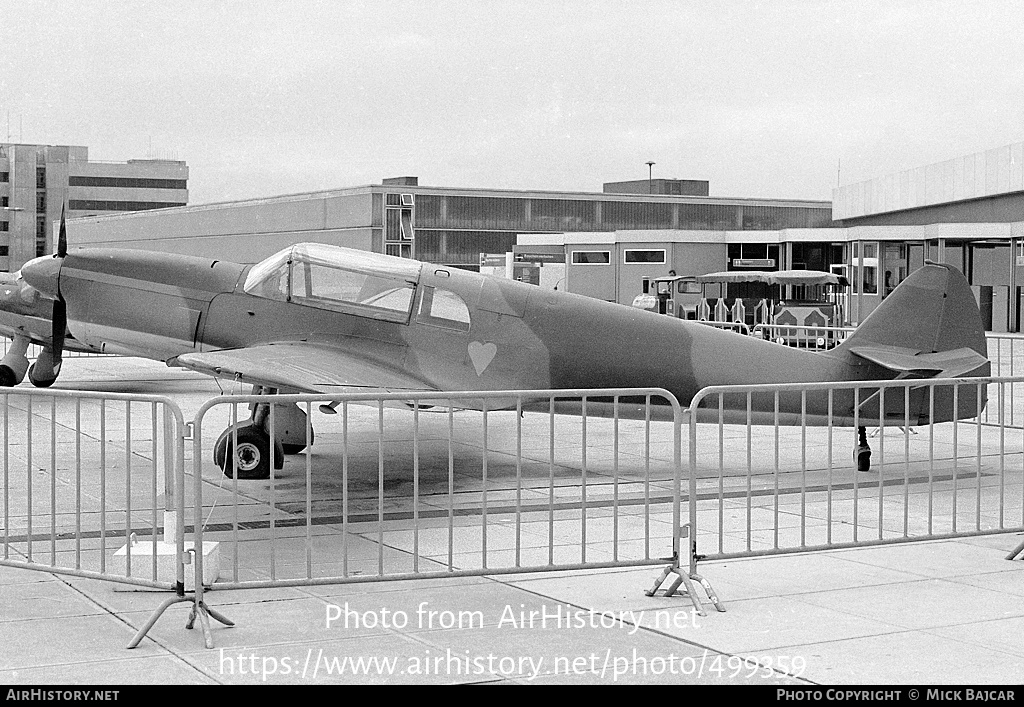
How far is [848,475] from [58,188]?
384ft

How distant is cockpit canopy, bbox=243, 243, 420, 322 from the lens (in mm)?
11961

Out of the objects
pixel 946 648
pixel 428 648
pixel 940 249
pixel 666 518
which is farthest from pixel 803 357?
pixel 940 249

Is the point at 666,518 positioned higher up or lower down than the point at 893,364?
lower down

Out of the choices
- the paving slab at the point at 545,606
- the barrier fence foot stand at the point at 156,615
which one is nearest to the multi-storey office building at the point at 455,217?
the paving slab at the point at 545,606

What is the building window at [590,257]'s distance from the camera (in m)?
59.8

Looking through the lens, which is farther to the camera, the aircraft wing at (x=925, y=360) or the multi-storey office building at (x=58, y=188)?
the multi-storey office building at (x=58, y=188)

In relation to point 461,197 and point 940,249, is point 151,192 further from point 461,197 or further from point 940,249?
point 940,249

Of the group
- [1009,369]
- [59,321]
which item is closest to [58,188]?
[1009,369]

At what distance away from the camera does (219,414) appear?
54.7 ft

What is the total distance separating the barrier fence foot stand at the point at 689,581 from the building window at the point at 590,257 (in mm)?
53308

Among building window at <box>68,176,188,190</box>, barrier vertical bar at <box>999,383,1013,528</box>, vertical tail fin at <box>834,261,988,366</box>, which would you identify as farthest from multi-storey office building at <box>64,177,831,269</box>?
barrier vertical bar at <box>999,383,1013,528</box>

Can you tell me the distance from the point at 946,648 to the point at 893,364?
5.91 metres

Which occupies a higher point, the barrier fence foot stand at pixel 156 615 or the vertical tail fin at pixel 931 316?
the vertical tail fin at pixel 931 316

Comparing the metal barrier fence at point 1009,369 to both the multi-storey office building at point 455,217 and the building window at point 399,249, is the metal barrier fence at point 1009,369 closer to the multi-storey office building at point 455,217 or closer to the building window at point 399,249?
the building window at point 399,249
